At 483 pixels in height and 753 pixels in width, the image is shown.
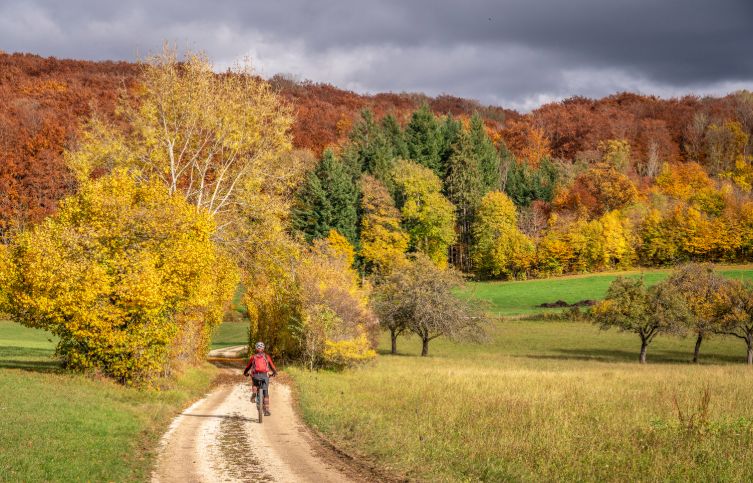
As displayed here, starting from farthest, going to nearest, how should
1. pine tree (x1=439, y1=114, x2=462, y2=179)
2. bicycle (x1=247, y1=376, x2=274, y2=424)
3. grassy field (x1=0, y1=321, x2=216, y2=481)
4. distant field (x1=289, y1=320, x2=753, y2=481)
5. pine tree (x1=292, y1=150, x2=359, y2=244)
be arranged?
1. pine tree (x1=439, y1=114, x2=462, y2=179)
2. pine tree (x1=292, y1=150, x2=359, y2=244)
3. bicycle (x1=247, y1=376, x2=274, y2=424)
4. distant field (x1=289, y1=320, x2=753, y2=481)
5. grassy field (x1=0, y1=321, x2=216, y2=481)

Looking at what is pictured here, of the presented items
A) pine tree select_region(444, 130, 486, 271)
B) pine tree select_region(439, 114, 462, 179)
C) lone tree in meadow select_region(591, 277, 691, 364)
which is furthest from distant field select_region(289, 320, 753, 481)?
pine tree select_region(439, 114, 462, 179)

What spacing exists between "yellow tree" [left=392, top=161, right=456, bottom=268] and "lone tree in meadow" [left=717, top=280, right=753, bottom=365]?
47.3m

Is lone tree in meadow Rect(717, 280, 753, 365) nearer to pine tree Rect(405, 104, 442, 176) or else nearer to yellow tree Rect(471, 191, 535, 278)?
yellow tree Rect(471, 191, 535, 278)

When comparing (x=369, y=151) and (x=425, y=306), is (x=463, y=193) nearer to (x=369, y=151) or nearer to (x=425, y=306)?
(x=369, y=151)

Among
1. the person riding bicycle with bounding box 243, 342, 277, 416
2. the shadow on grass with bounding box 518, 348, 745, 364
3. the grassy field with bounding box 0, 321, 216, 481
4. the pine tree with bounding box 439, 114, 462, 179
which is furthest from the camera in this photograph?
the pine tree with bounding box 439, 114, 462, 179

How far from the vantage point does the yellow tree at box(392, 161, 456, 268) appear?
9531 centimetres

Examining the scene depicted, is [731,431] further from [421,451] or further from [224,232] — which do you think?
[224,232]

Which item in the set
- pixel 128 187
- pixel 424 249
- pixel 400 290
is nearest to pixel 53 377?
pixel 128 187

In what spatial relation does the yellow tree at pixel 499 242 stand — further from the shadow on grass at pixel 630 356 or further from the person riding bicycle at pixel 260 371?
the person riding bicycle at pixel 260 371

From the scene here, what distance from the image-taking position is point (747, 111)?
149m

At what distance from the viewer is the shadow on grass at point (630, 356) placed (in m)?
50.2

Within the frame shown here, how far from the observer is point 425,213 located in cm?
9538

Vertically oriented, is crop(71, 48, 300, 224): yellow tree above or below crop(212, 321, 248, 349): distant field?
above

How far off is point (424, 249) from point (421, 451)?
8147cm
